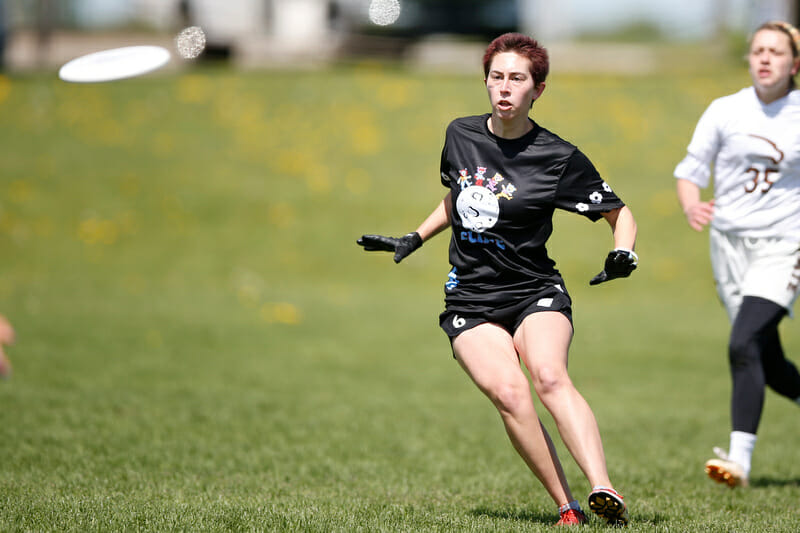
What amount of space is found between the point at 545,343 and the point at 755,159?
2.30 meters

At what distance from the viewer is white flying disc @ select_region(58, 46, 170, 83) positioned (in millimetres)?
5336

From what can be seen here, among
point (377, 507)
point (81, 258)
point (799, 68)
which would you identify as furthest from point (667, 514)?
point (81, 258)

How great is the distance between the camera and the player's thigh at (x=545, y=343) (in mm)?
4352

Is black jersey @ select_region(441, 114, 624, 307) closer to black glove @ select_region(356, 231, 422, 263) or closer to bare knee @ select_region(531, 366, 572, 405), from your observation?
black glove @ select_region(356, 231, 422, 263)

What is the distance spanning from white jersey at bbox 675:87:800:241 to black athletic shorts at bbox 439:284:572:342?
5.55 feet

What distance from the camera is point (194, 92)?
2433cm

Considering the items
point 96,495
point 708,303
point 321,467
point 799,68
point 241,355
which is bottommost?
point 708,303

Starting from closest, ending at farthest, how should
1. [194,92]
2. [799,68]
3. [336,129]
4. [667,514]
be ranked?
[667,514] < [799,68] < [336,129] < [194,92]

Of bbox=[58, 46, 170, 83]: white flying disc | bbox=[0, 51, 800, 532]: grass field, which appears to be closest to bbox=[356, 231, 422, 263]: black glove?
bbox=[0, 51, 800, 532]: grass field

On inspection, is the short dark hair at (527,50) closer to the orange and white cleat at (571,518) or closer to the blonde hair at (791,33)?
the blonde hair at (791,33)

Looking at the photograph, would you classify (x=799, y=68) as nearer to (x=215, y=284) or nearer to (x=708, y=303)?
(x=708, y=303)

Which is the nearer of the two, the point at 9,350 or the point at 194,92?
the point at 9,350

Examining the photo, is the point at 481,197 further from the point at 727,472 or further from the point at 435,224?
the point at 727,472

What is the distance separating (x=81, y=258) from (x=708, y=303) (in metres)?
11.1
